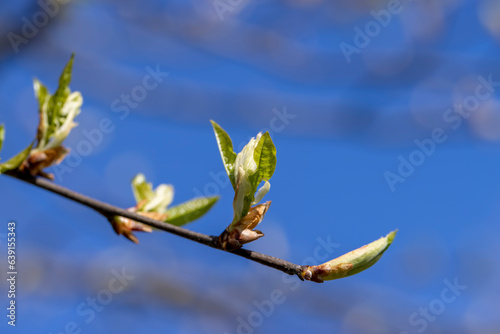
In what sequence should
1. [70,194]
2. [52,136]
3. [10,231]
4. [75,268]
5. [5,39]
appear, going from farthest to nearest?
1. [75,268]
2. [5,39]
3. [10,231]
4. [52,136]
5. [70,194]

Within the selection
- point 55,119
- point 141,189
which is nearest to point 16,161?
point 55,119

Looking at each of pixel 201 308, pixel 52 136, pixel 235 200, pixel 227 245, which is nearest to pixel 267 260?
pixel 227 245

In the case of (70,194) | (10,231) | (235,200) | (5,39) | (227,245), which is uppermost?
(5,39)

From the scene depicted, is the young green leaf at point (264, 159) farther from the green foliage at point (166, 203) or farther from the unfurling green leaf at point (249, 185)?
the green foliage at point (166, 203)

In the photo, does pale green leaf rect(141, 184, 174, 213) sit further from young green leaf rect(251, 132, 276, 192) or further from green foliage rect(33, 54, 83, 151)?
young green leaf rect(251, 132, 276, 192)

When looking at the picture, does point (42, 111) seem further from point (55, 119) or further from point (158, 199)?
point (158, 199)

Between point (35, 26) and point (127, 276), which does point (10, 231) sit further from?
point (127, 276)

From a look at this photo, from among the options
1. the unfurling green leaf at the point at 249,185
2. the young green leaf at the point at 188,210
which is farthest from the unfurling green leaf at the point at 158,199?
the unfurling green leaf at the point at 249,185
